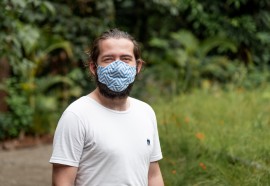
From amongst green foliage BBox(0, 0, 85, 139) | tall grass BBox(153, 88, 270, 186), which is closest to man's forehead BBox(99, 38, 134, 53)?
tall grass BBox(153, 88, 270, 186)

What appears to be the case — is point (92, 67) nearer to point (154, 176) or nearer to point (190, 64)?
point (154, 176)

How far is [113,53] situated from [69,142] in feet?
1.53

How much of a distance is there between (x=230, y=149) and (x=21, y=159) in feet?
13.9

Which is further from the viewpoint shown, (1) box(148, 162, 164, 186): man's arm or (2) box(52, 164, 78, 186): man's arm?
(1) box(148, 162, 164, 186): man's arm

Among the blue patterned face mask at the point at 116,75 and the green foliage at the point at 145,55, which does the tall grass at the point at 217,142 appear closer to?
the green foliage at the point at 145,55

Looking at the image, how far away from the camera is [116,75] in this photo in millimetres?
3377

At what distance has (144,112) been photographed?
11.7 ft

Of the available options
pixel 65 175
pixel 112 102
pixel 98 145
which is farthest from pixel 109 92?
pixel 65 175

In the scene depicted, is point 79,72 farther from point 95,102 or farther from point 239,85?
point 95,102

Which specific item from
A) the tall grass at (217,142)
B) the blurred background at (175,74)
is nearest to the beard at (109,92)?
the blurred background at (175,74)

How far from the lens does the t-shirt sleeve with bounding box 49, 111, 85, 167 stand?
3.29 metres

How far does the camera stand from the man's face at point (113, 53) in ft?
11.2

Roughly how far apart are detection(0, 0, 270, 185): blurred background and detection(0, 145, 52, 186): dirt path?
30.8 inches

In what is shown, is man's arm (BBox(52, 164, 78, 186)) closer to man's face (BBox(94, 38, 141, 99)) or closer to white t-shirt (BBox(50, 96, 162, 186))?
white t-shirt (BBox(50, 96, 162, 186))
